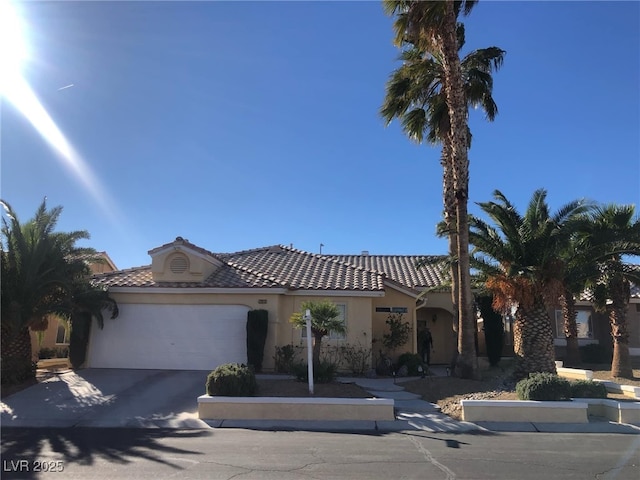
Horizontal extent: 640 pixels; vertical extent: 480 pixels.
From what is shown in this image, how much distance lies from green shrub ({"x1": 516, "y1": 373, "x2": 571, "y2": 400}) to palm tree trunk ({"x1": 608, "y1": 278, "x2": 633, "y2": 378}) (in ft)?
26.6

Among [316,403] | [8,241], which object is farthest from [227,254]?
[316,403]

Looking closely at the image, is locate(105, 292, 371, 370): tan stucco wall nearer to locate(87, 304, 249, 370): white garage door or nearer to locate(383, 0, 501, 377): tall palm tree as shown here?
locate(87, 304, 249, 370): white garage door

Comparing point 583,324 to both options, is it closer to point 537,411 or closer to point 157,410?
point 537,411

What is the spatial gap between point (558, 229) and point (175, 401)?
1166 centimetres

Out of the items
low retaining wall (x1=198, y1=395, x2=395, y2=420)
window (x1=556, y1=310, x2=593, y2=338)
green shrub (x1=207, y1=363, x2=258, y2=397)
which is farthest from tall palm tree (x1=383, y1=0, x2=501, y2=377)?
window (x1=556, y1=310, x2=593, y2=338)

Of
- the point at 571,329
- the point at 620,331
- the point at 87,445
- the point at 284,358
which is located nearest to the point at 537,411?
the point at 284,358

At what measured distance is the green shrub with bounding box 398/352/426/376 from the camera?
17.4 meters

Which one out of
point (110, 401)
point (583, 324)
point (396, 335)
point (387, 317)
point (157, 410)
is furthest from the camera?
point (583, 324)

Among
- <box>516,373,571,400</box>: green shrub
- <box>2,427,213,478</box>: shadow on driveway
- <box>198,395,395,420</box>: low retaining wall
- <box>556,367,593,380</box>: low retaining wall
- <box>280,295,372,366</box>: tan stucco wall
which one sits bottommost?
<box>2,427,213,478</box>: shadow on driveway

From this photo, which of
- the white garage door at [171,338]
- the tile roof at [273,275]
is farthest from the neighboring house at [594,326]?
the white garage door at [171,338]

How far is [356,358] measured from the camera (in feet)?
57.9

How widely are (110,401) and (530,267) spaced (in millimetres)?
11995

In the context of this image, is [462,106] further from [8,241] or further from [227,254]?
[8,241]

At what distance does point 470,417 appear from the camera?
1062 centimetres
